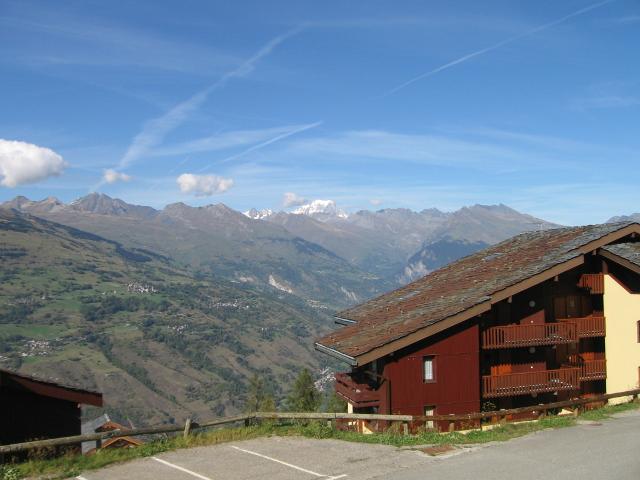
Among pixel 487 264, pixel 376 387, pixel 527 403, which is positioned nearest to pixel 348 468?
pixel 376 387

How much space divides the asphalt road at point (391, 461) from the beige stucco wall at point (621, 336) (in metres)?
10.2

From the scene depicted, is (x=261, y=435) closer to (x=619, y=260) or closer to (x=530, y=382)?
(x=530, y=382)

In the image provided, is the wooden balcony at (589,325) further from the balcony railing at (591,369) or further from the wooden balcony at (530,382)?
the wooden balcony at (530,382)

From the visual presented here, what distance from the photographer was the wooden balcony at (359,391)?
79.6 feet

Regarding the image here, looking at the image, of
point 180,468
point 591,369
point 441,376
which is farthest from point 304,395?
point 180,468

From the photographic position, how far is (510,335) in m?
25.9

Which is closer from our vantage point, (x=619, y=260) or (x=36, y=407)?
(x=36, y=407)

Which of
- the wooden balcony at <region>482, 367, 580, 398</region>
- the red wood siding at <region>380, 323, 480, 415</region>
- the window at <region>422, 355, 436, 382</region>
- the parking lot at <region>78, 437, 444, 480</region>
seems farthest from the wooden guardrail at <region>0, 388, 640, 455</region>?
the window at <region>422, 355, 436, 382</region>

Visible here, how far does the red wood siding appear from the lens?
23750mm

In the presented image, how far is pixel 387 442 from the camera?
59.7 feet

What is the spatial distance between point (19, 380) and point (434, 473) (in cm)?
1284

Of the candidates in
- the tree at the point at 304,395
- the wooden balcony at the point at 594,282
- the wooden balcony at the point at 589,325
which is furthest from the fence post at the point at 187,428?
the tree at the point at 304,395

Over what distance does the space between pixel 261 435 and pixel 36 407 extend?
7.50 m

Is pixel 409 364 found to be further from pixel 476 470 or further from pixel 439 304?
pixel 476 470
